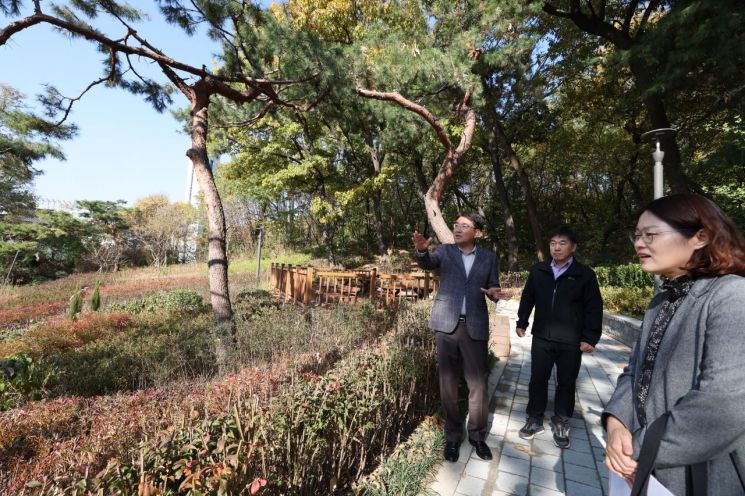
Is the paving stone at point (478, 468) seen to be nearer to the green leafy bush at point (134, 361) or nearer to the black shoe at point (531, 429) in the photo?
the black shoe at point (531, 429)

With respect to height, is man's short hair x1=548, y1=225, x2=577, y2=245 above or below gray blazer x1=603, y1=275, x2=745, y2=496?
above

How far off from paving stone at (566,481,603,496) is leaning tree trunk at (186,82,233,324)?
4627 mm

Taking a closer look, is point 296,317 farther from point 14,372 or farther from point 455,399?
point 455,399

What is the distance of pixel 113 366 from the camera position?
438cm

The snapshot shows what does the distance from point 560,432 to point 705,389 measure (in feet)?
7.57

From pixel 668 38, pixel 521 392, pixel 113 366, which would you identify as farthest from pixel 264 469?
pixel 668 38

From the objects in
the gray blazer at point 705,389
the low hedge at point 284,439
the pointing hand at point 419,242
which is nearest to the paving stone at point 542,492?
the low hedge at point 284,439

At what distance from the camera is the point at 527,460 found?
2553 millimetres

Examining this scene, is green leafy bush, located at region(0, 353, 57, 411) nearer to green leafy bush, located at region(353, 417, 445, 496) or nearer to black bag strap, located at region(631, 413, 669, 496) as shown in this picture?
green leafy bush, located at region(353, 417, 445, 496)

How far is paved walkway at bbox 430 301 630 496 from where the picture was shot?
7.34 ft

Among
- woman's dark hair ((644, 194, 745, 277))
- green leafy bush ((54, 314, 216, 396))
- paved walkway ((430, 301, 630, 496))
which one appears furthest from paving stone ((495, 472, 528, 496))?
green leafy bush ((54, 314, 216, 396))

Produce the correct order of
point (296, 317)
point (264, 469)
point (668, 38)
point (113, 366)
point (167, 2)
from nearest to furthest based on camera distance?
point (264, 469), point (113, 366), point (167, 2), point (296, 317), point (668, 38)

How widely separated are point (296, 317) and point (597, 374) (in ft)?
15.3

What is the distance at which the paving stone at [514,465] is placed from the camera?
7.92ft
